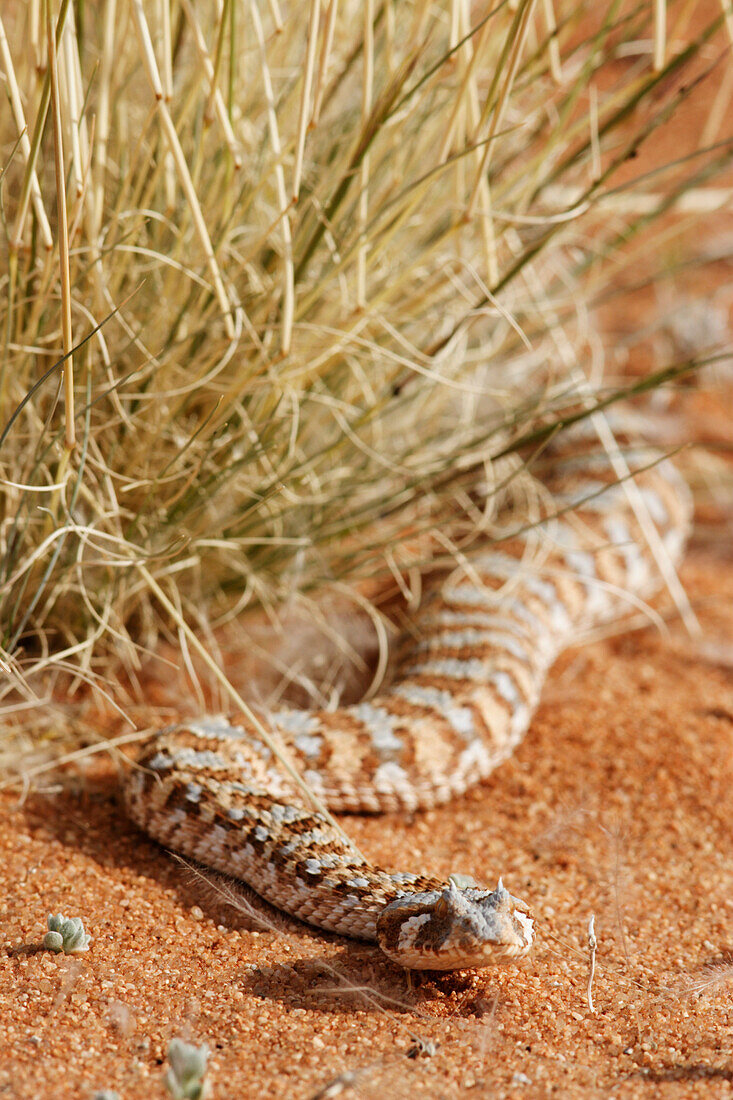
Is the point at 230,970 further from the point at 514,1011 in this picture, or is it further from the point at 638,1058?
the point at 638,1058

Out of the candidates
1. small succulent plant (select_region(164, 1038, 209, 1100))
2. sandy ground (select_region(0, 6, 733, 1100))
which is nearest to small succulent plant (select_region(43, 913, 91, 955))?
sandy ground (select_region(0, 6, 733, 1100))

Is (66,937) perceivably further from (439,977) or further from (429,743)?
(429,743)

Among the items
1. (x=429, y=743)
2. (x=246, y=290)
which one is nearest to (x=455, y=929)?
(x=429, y=743)

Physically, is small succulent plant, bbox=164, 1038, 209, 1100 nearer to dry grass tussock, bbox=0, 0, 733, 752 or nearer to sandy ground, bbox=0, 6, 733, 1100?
sandy ground, bbox=0, 6, 733, 1100

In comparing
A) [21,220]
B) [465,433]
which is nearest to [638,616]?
[465,433]

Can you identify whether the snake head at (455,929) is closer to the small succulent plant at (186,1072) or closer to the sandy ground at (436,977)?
the sandy ground at (436,977)
